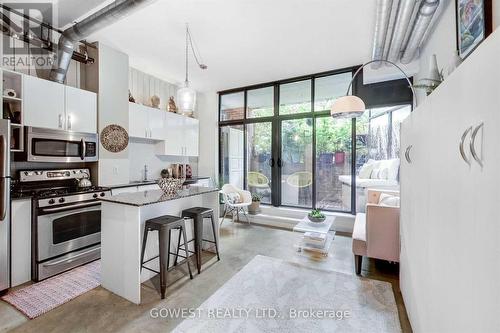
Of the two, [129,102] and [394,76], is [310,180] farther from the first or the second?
[129,102]

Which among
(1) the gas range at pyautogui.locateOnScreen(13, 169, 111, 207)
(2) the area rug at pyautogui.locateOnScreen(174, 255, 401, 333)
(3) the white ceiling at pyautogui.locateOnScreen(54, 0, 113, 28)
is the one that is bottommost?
(2) the area rug at pyautogui.locateOnScreen(174, 255, 401, 333)

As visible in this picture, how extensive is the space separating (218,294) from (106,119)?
3.02 m

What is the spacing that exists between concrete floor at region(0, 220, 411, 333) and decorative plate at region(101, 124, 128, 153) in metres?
2.08

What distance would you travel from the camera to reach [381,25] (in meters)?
2.52

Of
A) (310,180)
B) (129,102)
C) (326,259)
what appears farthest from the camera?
(310,180)

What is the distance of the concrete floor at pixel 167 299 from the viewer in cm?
184

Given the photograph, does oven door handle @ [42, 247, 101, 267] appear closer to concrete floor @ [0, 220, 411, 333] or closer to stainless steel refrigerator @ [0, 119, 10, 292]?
stainless steel refrigerator @ [0, 119, 10, 292]

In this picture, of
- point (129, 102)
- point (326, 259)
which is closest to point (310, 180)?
point (326, 259)

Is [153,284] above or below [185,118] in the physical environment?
below

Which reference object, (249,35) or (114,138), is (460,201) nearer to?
(249,35)

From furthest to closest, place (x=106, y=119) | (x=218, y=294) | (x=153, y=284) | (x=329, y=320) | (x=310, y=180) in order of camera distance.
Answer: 1. (x=310, y=180)
2. (x=106, y=119)
3. (x=153, y=284)
4. (x=218, y=294)
5. (x=329, y=320)

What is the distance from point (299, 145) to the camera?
483 cm

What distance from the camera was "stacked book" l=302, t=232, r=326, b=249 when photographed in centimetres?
324

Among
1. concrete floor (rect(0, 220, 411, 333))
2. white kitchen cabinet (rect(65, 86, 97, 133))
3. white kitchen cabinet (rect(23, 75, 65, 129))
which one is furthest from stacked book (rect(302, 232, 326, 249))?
white kitchen cabinet (rect(23, 75, 65, 129))
